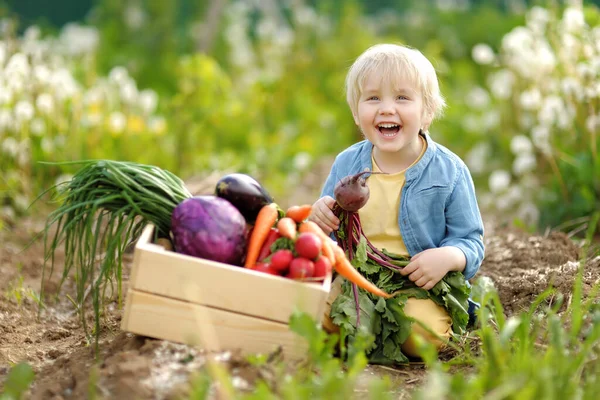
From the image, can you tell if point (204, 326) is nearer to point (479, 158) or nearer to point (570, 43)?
point (570, 43)

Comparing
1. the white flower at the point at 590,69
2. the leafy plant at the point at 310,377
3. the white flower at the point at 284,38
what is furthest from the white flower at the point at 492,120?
the leafy plant at the point at 310,377

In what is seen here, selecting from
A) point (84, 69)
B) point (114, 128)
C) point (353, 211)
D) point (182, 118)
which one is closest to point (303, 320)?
point (353, 211)

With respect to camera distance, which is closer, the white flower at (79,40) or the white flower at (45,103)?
the white flower at (45,103)

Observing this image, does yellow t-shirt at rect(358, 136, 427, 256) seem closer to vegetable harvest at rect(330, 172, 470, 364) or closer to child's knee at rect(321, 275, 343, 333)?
vegetable harvest at rect(330, 172, 470, 364)

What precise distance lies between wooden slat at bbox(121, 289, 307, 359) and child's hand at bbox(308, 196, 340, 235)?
20.8 inches

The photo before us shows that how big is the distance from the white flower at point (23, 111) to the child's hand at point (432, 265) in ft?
11.4

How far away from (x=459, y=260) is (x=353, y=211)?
0.49m

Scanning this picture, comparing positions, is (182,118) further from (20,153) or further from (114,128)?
(20,153)

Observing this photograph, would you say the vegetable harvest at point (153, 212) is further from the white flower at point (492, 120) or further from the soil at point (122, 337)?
the white flower at point (492, 120)

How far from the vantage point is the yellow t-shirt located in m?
3.23

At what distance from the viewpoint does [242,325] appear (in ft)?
8.68

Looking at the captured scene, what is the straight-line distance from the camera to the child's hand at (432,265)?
3.02 metres

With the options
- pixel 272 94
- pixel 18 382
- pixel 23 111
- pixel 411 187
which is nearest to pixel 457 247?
pixel 411 187

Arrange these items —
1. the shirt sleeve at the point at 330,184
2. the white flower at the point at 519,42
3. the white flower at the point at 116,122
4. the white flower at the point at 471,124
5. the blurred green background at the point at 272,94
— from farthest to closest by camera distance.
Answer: the white flower at the point at 471,124 < the white flower at the point at 116,122 < the white flower at the point at 519,42 < the blurred green background at the point at 272,94 < the shirt sleeve at the point at 330,184
